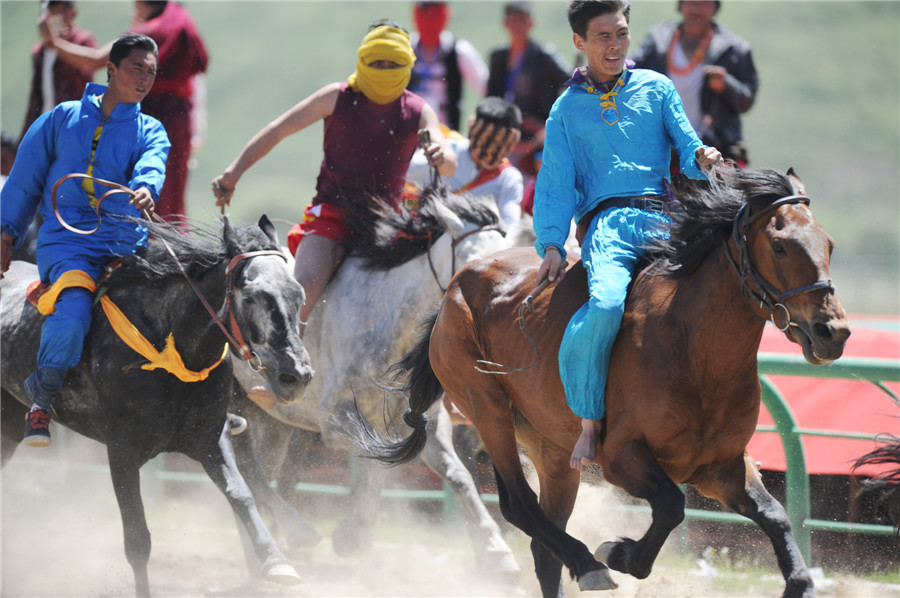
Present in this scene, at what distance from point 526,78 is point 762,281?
5723 mm

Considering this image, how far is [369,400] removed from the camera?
20.6 ft

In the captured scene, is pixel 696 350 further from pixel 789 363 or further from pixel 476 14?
pixel 476 14

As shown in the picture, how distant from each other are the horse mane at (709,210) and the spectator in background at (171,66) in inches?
193

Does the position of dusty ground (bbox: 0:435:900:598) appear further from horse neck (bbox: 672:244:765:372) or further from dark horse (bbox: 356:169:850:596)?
horse neck (bbox: 672:244:765:372)

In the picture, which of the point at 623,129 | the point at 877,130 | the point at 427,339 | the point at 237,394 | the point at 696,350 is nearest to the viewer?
the point at 696,350

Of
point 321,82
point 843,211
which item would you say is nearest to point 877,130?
point 843,211

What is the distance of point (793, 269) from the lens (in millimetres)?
3379

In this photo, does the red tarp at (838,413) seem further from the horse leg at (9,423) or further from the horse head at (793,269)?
the horse leg at (9,423)

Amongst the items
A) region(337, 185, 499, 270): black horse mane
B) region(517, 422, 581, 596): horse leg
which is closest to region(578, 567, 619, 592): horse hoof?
region(517, 422, 581, 596): horse leg

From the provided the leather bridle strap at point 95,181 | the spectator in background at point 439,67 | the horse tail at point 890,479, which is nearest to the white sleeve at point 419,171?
the spectator in background at point 439,67

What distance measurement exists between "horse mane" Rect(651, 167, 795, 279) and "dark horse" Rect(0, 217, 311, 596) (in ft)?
6.35

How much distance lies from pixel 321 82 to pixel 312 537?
7299 cm

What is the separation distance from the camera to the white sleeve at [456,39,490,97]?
9.05m

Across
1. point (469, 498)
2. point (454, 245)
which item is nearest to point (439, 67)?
point (454, 245)
